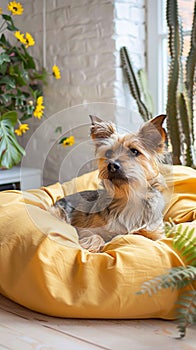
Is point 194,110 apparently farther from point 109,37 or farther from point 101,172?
point 101,172

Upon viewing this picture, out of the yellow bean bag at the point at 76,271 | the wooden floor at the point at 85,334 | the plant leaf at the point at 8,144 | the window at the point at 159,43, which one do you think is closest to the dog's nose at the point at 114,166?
the yellow bean bag at the point at 76,271

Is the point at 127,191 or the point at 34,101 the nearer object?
the point at 127,191

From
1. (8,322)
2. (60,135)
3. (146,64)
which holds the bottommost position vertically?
(8,322)

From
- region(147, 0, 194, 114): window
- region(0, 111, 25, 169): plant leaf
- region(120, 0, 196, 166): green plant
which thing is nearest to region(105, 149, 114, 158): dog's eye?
region(120, 0, 196, 166): green plant

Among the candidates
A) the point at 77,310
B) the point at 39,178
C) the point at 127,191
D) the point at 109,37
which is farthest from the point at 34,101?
the point at 77,310

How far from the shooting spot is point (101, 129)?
198cm

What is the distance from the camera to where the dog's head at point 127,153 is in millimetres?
1921

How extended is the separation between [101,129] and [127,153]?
137mm

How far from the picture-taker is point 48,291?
1.80 metres

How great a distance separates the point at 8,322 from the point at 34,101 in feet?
8.69

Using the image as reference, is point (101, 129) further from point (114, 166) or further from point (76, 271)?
point (76, 271)

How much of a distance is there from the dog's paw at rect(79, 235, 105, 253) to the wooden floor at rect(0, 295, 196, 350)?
0.30m

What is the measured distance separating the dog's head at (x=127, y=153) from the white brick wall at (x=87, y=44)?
6.11ft

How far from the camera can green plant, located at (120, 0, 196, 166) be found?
3469mm
